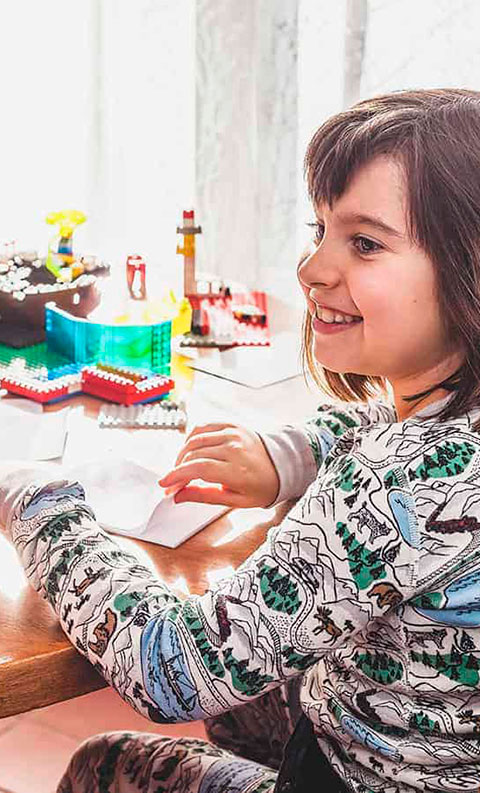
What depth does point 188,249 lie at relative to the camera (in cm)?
189

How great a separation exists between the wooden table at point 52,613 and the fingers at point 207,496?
16mm

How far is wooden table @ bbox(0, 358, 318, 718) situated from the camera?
0.93m

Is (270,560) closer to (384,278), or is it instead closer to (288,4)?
(384,278)

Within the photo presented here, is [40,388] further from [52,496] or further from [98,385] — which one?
[52,496]

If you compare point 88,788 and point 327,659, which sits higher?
point 327,659

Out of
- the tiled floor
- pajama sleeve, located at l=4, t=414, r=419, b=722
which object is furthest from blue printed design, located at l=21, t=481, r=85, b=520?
the tiled floor

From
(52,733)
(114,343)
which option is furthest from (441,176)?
(52,733)

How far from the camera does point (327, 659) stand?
1005 millimetres

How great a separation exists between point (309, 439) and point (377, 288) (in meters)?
0.39

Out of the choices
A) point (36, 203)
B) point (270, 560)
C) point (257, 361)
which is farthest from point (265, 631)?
point (36, 203)

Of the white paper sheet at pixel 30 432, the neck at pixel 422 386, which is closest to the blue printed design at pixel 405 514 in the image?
the neck at pixel 422 386

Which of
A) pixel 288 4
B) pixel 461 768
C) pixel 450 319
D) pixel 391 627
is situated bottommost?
→ pixel 461 768

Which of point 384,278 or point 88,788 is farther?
point 88,788

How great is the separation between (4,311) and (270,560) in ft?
3.13
